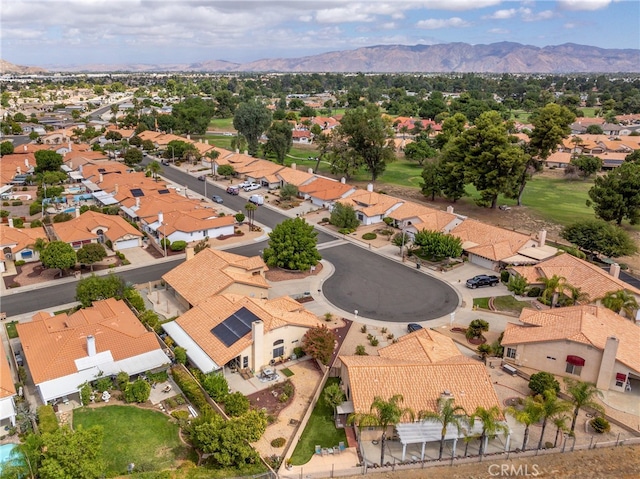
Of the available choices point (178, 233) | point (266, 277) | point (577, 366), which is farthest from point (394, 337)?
point (178, 233)

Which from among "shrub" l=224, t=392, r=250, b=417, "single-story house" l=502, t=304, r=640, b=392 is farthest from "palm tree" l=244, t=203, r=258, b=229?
"shrub" l=224, t=392, r=250, b=417

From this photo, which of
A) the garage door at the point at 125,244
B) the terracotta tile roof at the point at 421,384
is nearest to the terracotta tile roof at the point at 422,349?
the terracotta tile roof at the point at 421,384

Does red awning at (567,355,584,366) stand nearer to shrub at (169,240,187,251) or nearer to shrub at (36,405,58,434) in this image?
shrub at (36,405,58,434)

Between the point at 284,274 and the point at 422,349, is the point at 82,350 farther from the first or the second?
the point at 422,349

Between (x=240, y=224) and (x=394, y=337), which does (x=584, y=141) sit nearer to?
(x=240, y=224)

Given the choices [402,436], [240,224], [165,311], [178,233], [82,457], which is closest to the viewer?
[82,457]

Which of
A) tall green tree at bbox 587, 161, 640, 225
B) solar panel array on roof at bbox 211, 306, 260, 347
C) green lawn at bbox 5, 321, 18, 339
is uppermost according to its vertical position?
→ tall green tree at bbox 587, 161, 640, 225

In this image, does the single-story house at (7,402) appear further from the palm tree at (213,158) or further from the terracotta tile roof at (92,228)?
the palm tree at (213,158)

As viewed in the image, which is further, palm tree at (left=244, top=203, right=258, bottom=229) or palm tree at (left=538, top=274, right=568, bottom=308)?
palm tree at (left=244, top=203, right=258, bottom=229)
